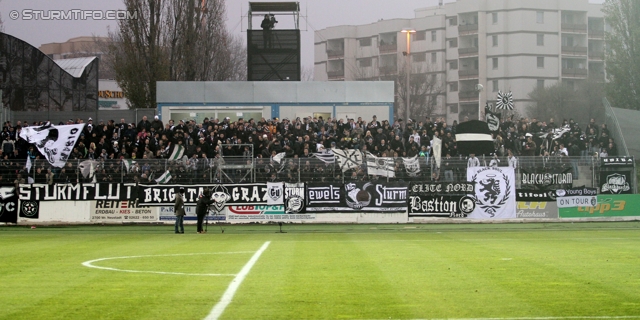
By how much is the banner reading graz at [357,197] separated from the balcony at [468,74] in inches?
3141

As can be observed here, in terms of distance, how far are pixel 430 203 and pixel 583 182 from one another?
7369mm

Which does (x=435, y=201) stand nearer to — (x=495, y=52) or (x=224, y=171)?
(x=224, y=171)

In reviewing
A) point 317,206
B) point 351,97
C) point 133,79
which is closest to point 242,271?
point 317,206

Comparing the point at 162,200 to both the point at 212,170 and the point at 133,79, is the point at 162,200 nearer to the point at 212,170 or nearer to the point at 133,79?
the point at 212,170

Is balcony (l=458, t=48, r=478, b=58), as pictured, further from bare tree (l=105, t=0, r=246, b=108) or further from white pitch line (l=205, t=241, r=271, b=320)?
white pitch line (l=205, t=241, r=271, b=320)

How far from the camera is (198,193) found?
117 feet

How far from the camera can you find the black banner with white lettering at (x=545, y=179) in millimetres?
36312

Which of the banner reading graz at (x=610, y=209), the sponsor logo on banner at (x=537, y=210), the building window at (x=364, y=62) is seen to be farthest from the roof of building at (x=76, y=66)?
the building window at (x=364, y=62)

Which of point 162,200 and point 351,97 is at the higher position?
point 351,97

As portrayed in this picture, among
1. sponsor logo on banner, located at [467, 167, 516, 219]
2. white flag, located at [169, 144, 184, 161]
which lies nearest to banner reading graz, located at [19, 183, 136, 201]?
white flag, located at [169, 144, 184, 161]

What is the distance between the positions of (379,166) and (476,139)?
16.6ft

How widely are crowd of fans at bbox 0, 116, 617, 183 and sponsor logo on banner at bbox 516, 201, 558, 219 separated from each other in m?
1.97

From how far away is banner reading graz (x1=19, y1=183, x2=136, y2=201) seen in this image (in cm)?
3544

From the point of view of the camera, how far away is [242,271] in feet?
48.4
